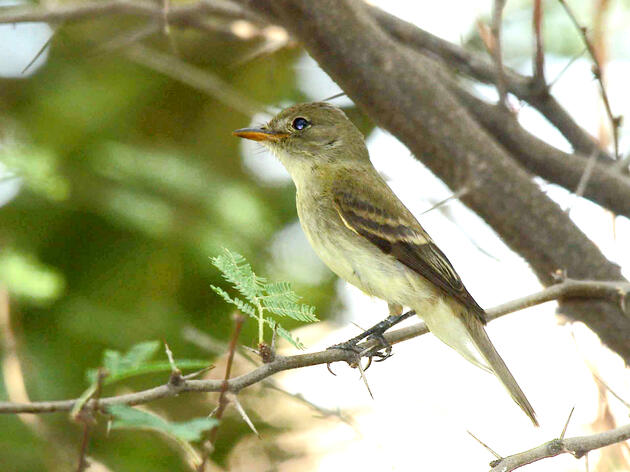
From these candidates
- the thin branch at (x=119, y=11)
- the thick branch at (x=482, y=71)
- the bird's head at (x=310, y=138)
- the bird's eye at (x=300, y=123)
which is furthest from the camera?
the bird's eye at (x=300, y=123)

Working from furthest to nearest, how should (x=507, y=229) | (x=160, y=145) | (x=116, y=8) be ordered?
(x=160, y=145)
(x=116, y=8)
(x=507, y=229)

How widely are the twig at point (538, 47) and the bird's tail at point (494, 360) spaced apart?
1183 millimetres

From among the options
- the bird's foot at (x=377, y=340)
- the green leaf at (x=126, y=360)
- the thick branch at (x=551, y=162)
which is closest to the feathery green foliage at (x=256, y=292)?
the green leaf at (x=126, y=360)

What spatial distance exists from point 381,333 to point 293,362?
4.94 feet

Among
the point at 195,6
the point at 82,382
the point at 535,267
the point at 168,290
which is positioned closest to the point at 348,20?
the point at 195,6

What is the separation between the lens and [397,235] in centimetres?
418

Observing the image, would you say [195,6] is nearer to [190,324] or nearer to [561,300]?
[190,324]

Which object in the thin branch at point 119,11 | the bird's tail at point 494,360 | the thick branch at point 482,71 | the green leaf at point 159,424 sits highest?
the thin branch at point 119,11

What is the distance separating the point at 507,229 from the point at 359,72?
99cm

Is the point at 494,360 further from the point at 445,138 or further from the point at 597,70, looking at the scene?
the point at 597,70

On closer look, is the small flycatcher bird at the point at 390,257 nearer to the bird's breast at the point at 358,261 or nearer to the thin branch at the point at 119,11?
the bird's breast at the point at 358,261

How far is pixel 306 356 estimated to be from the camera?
253 centimetres

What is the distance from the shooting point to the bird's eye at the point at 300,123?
4871 millimetres

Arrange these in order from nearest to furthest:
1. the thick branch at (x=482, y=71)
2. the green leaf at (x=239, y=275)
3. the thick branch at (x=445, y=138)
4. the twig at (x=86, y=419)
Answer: the twig at (x=86, y=419) < the green leaf at (x=239, y=275) < the thick branch at (x=445, y=138) < the thick branch at (x=482, y=71)
